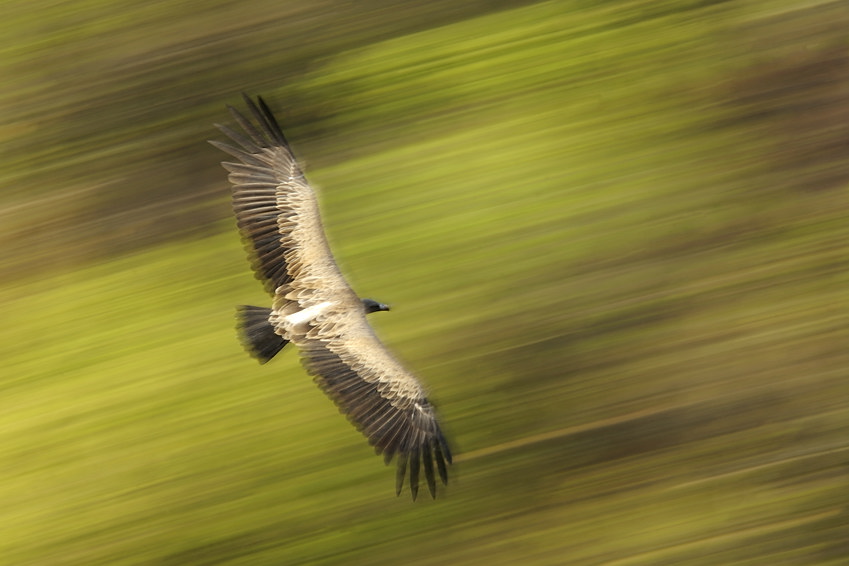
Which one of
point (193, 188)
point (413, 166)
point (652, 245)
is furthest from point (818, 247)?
point (193, 188)

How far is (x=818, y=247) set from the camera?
6.19 meters

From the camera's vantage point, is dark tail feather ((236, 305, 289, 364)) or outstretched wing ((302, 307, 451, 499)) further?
dark tail feather ((236, 305, 289, 364))

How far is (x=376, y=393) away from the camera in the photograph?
471 centimetres

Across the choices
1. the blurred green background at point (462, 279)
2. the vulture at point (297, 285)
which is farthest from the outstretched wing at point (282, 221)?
the blurred green background at point (462, 279)

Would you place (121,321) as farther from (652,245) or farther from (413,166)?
(652,245)

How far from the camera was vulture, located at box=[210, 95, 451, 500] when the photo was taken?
4766 millimetres

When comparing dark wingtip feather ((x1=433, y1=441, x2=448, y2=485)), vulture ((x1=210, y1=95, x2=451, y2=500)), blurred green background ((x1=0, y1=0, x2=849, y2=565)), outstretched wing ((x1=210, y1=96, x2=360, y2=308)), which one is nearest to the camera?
dark wingtip feather ((x1=433, y1=441, x2=448, y2=485))

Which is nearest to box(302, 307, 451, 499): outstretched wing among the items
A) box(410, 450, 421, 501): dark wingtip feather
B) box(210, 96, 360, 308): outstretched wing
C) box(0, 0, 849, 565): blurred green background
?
box(410, 450, 421, 501): dark wingtip feather

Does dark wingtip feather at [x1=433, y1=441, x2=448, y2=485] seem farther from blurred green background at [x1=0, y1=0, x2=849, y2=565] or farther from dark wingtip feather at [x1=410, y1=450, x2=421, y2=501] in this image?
blurred green background at [x1=0, y1=0, x2=849, y2=565]

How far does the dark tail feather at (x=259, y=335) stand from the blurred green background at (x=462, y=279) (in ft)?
2.87

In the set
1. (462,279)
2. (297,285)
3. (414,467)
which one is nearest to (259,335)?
(297,285)

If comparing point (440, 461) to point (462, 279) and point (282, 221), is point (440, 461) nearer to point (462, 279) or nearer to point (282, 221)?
point (282, 221)

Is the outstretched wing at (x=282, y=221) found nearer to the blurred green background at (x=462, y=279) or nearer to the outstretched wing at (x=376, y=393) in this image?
the outstretched wing at (x=376, y=393)

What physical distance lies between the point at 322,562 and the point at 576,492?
55.0 inches
